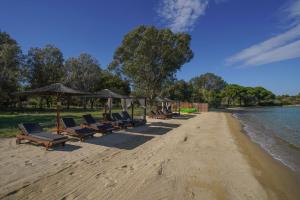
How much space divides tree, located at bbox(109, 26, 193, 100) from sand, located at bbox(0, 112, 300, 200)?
21.6 metres

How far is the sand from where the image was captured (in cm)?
472

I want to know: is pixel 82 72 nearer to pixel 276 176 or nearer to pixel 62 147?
pixel 62 147

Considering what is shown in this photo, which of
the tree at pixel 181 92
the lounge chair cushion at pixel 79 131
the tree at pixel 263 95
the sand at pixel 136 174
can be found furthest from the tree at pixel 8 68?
the tree at pixel 263 95

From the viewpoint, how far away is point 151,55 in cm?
2923

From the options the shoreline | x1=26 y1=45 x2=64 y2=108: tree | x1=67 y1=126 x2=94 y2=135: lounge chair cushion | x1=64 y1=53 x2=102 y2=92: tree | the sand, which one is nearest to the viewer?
the sand

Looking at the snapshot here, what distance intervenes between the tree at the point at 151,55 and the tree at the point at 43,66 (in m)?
14.6

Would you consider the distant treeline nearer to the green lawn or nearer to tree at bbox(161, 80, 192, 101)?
the green lawn

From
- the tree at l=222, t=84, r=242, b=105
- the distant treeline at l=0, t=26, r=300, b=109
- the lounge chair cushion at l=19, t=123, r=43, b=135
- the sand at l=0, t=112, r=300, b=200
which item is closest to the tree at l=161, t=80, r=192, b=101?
the distant treeline at l=0, t=26, r=300, b=109

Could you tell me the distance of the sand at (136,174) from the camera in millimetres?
4719

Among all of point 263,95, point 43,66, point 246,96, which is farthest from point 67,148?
point 263,95

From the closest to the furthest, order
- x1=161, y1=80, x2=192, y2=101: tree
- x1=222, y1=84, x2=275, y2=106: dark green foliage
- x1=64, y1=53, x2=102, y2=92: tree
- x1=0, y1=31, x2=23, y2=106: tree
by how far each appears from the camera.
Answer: x1=0, y1=31, x2=23, y2=106: tree, x1=64, y1=53, x2=102, y2=92: tree, x1=161, y1=80, x2=192, y2=101: tree, x1=222, y1=84, x2=275, y2=106: dark green foliage

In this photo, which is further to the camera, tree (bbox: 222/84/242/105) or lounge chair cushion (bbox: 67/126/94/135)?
tree (bbox: 222/84/242/105)

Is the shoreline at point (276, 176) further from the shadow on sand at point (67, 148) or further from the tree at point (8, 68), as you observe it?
the tree at point (8, 68)

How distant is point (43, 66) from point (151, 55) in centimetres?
2223
